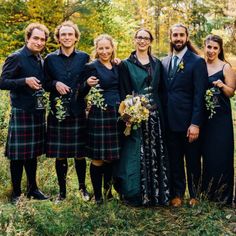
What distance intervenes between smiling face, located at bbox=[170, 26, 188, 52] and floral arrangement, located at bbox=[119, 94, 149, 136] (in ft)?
2.34

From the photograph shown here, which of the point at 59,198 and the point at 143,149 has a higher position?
the point at 143,149

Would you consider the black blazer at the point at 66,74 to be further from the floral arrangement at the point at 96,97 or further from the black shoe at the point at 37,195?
the black shoe at the point at 37,195

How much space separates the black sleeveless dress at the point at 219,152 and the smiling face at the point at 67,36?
1.59 m

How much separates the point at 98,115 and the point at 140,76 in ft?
2.13

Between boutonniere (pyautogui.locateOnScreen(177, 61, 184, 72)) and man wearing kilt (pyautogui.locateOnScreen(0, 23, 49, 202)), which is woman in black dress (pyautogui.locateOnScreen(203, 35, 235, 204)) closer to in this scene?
boutonniere (pyautogui.locateOnScreen(177, 61, 184, 72))

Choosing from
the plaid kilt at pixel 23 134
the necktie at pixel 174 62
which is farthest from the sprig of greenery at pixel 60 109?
the necktie at pixel 174 62

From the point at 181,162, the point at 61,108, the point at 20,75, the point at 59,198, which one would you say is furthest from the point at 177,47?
the point at 59,198

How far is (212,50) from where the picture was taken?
435 cm

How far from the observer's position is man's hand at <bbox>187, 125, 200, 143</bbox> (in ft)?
14.0

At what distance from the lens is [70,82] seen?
4262 mm

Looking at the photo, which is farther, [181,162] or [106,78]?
[181,162]

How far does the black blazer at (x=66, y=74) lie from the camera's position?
13.9 ft

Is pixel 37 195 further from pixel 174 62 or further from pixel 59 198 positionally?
pixel 174 62

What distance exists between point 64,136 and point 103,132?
44 centimetres
